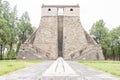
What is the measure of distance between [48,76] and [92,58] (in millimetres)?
66795

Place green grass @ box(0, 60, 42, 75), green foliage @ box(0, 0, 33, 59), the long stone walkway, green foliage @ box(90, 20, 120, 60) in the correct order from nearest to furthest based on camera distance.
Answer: the long stone walkway < green grass @ box(0, 60, 42, 75) < green foliage @ box(0, 0, 33, 59) < green foliage @ box(90, 20, 120, 60)

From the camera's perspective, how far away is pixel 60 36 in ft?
265

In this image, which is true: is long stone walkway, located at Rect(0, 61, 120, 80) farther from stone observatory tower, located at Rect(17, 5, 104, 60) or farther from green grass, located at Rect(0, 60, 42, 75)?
stone observatory tower, located at Rect(17, 5, 104, 60)

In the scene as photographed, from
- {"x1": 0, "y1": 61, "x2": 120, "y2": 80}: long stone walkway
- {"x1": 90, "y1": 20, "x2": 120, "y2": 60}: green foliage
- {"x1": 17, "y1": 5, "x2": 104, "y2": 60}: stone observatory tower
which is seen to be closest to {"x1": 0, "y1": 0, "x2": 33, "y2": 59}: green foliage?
{"x1": 17, "y1": 5, "x2": 104, "y2": 60}: stone observatory tower

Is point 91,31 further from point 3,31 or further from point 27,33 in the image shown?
point 3,31

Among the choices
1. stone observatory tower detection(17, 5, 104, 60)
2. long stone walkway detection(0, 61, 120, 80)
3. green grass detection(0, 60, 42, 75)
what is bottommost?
long stone walkway detection(0, 61, 120, 80)

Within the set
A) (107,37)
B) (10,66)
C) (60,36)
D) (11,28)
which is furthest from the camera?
(107,37)

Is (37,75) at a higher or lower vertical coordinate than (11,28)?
lower

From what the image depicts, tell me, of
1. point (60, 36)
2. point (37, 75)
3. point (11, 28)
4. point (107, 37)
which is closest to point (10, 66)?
point (37, 75)

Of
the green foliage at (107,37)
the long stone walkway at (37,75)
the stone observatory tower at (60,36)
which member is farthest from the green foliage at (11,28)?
A: the long stone walkway at (37,75)

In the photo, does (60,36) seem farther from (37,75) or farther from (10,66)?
(37,75)

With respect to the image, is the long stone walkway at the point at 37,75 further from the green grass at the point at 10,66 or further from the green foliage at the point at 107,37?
the green foliage at the point at 107,37

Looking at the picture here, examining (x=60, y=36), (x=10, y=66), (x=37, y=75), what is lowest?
(x=37, y=75)

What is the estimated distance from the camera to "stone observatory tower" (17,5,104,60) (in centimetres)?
7556
